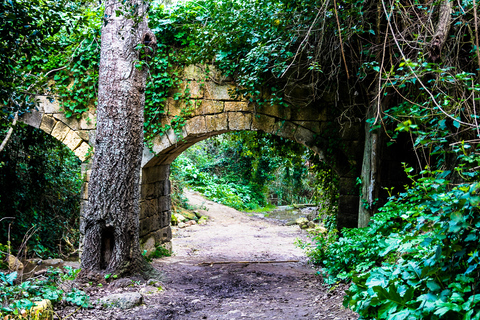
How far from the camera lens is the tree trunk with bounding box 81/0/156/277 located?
403 centimetres

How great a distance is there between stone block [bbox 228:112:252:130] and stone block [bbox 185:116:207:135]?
0.40m

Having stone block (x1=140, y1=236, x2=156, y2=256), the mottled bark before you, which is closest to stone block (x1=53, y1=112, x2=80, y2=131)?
stone block (x1=140, y1=236, x2=156, y2=256)

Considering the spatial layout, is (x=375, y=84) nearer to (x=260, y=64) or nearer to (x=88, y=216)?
(x=260, y=64)

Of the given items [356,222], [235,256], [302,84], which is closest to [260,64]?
[302,84]

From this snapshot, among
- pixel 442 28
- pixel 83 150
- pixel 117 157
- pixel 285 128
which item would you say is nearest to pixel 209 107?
pixel 285 128

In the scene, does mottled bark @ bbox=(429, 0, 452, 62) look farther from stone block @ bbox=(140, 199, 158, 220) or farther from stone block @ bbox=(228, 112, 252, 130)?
stone block @ bbox=(140, 199, 158, 220)

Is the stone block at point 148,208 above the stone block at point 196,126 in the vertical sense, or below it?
below

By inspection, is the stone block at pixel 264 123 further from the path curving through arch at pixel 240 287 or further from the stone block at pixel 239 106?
the path curving through arch at pixel 240 287

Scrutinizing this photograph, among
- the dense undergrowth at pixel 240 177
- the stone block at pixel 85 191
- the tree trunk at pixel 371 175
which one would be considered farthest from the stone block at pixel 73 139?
the dense undergrowth at pixel 240 177

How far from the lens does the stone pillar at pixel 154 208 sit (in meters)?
5.79

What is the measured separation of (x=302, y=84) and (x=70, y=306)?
150 inches

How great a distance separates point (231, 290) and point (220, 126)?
2.34 metres

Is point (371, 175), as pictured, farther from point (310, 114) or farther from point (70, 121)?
point (70, 121)

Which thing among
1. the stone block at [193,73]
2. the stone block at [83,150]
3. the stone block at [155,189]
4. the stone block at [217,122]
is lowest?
the stone block at [155,189]
